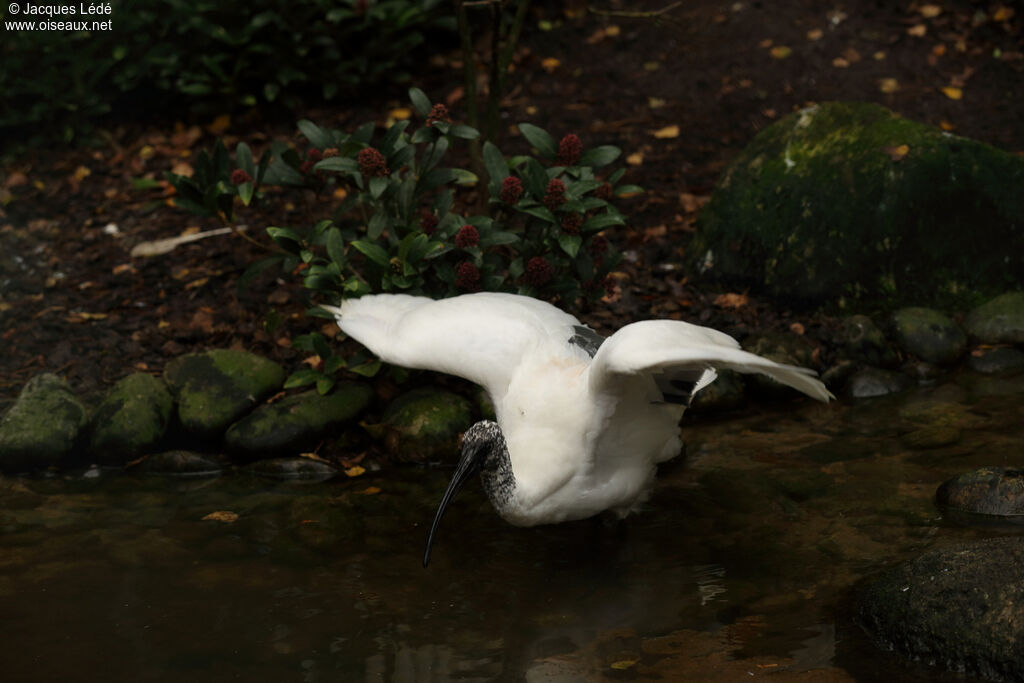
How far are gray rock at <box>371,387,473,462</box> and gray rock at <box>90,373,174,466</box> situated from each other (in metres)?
1.03

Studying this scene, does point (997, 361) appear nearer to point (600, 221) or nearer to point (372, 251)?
point (600, 221)

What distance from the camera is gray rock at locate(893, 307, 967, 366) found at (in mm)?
Result: 5199

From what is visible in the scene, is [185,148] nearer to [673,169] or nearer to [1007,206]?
[673,169]

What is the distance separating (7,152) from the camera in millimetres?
7875

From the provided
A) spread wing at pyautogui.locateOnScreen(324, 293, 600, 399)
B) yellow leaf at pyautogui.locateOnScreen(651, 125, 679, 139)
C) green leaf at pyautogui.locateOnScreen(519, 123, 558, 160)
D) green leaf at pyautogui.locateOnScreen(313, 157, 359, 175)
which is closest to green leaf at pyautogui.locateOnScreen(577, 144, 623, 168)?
green leaf at pyautogui.locateOnScreen(519, 123, 558, 160)

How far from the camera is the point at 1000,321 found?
5242 mm

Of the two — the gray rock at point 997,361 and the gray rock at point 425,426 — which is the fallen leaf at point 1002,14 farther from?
the gray rock at point 425,426

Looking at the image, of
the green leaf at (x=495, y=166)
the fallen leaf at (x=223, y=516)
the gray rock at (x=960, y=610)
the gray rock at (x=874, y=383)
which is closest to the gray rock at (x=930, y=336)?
the gray rock at (x=874, y=383)

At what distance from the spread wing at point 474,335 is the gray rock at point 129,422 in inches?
43.1

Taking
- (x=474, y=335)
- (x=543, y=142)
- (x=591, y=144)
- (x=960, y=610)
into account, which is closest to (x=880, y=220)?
(x=543, y=142)

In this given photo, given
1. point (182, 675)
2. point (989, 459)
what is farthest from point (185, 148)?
point (989, 459)

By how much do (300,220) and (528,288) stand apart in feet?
8.43

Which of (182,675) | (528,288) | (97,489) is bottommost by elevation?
(97,489)

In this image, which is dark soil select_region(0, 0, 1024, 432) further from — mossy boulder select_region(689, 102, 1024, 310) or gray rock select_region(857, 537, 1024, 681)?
gray rock select_region(857, 537, 1024, 681)
